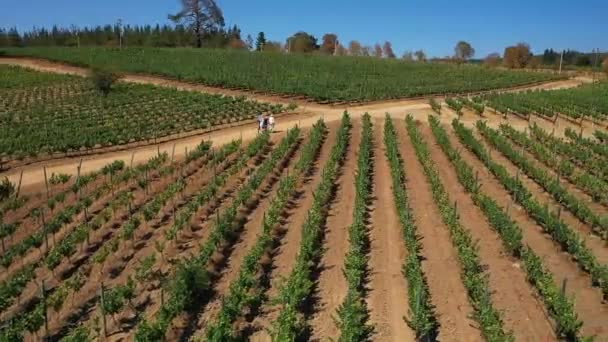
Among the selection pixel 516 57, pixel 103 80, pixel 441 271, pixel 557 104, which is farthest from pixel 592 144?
pixel 516 57

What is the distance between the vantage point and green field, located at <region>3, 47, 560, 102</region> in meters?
45.1

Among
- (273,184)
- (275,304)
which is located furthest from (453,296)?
(273,184)

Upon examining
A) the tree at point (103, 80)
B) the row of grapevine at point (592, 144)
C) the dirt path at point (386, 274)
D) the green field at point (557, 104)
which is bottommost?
the dirt path at point (386, 274)

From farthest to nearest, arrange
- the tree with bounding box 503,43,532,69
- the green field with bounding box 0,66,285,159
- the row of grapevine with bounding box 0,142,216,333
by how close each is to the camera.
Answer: the tree with bounding box 503,43,532,69
the green field with bounding box 0,66,285,159
the row of grapevine with bounding box 0,142,216,333

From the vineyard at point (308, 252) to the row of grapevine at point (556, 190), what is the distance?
0.29 feet

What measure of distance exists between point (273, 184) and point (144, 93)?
25.6m

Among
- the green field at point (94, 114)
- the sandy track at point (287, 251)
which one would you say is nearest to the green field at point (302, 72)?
the green field at point (94, 114)

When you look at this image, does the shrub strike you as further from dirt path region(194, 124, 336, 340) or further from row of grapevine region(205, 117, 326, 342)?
row of grapevine region(205, 117, 326, 342)

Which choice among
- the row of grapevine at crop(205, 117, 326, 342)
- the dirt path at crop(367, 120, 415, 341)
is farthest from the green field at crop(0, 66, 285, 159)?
the dirt path at crop(367, 120, 415, 341)

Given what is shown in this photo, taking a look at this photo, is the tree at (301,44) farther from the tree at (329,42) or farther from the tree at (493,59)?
the tree at (493,59)

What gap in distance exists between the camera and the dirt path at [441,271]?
35.6 ft

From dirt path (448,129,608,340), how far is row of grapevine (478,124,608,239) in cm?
124

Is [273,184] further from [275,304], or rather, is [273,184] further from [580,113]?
[580,113]

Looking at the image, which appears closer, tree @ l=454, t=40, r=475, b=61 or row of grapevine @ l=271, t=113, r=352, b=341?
row of grapevine @ l=271, t=113, r=352, b=341
